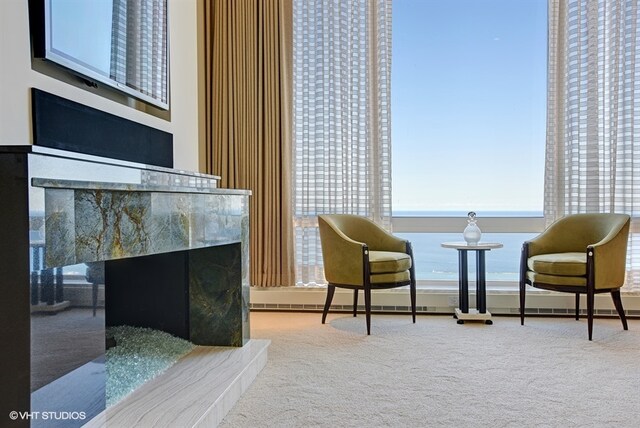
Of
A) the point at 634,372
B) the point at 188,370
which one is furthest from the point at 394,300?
the point at 188,370

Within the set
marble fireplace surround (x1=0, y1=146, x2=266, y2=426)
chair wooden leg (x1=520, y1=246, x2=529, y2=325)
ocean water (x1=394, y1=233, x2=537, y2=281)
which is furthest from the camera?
ocean water (x1=394, y1=233, x2=537, y2=281)

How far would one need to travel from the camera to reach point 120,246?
4.98ft

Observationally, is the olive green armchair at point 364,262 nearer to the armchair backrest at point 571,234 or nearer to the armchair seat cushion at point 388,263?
the armchair seat cushion at point 388,263

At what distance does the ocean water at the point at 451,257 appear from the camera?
13.1ft

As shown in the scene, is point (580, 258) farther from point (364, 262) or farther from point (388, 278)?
point (364, 262)

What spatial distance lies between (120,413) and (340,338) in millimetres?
1669

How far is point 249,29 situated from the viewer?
12.8 feet

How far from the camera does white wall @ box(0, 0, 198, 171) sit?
5.17ft

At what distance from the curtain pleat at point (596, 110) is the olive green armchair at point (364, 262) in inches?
55.7

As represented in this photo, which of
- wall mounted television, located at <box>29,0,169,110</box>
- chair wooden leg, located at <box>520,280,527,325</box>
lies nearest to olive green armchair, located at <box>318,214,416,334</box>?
chair wooden leg, located at <box>520,280,527,325</box>

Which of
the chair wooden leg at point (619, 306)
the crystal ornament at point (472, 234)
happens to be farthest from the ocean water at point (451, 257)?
the chair wooden leg at point (619, 306)

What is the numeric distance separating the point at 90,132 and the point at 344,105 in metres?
2.31

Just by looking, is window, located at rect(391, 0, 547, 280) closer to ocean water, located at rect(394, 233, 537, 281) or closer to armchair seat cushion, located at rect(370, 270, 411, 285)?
ocean water, located at rect(394, 233, 537, 281)

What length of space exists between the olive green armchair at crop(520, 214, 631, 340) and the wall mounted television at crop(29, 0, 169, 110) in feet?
9.14
